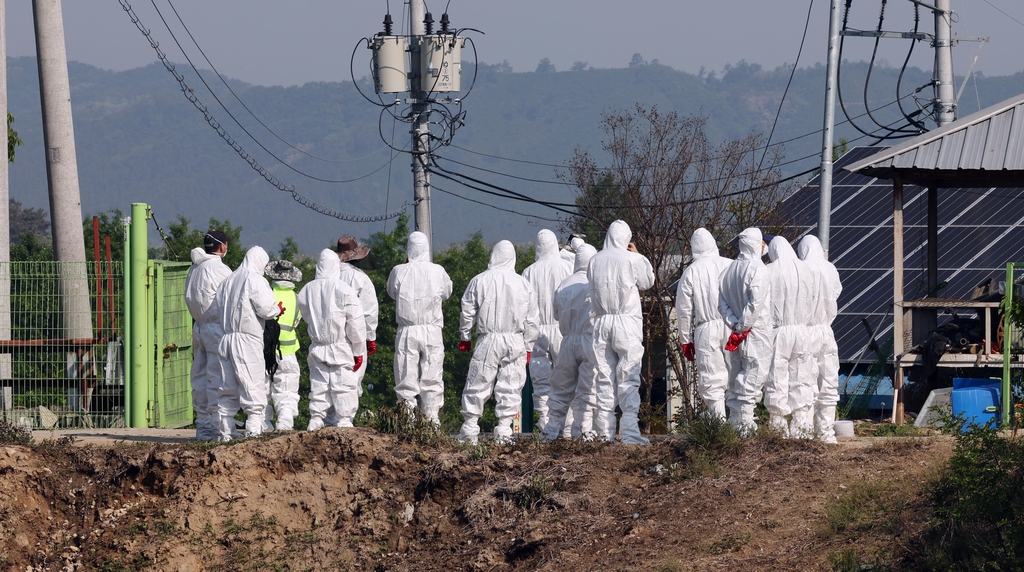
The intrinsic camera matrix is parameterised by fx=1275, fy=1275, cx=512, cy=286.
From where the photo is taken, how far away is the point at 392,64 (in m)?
21.8

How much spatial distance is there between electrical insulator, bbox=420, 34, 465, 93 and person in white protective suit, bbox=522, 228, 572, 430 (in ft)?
26.0

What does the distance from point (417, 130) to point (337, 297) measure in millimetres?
9034

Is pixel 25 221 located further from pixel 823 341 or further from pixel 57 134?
pixel 823 341

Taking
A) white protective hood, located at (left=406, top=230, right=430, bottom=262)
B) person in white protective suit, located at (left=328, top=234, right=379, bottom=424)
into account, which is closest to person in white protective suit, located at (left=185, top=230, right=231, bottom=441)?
person in white protective suit, located at (left=328, top=234, right=379, bottom=424)

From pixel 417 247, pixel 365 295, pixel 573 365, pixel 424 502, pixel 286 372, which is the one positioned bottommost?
pixel 424 502

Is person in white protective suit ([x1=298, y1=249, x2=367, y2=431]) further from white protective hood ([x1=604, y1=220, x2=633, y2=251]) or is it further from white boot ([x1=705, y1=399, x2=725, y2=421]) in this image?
white boot ([x1=705, y1=399, x2=725, y2=421])

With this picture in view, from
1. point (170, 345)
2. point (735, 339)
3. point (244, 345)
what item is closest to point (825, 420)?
point (735, 339)

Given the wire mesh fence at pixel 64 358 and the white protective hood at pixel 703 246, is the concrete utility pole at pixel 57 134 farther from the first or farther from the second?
the white protective hood at pixel 703 246

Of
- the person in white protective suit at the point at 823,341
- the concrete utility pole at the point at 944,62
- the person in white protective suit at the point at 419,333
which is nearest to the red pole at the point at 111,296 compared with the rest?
the person in white protective suit at the point at 419,333

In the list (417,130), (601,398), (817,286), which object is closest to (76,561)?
(601,398)

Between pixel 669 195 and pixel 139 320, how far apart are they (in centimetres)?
943

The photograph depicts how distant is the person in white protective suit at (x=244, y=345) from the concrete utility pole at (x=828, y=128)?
275 inches

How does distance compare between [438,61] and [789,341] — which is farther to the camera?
[438,61]

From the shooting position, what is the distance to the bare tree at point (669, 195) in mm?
18438
